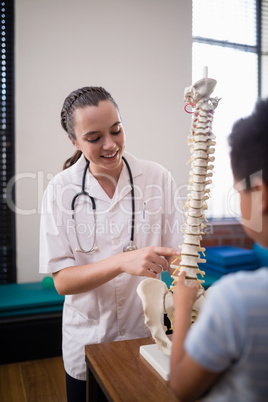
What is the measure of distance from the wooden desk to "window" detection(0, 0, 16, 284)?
183cm

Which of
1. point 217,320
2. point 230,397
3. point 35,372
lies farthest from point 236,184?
point 35,372

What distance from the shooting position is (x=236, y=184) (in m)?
0.69

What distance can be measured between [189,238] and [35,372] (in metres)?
1.78

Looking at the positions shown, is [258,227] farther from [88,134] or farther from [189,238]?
[88,134]

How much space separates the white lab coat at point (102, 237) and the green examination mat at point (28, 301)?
1062 millimetres

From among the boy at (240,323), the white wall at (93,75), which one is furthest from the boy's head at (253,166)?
the white wall at (93,75)

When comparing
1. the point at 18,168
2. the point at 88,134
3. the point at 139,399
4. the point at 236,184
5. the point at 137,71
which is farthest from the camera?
the point at 137,71

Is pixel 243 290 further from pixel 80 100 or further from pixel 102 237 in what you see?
pixel 80 100

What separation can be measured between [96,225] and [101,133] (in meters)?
0.32

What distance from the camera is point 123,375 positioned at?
3.03 feet

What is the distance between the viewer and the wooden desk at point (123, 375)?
2.73 ft

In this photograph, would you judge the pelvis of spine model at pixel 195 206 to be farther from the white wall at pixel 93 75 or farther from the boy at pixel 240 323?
the white wall at pixel 93 75

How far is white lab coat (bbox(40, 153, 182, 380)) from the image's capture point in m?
1.31

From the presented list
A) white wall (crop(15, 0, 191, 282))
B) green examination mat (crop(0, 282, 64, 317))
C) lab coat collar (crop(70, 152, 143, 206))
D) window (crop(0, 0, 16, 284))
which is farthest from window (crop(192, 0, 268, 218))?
lab coat collar (crop(70, 152, 143, 206))
